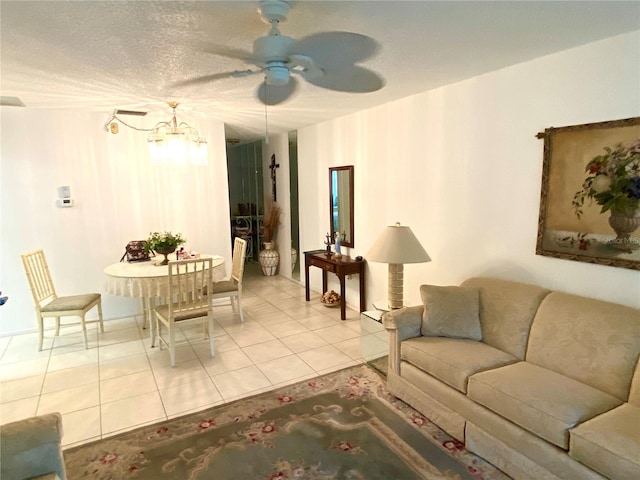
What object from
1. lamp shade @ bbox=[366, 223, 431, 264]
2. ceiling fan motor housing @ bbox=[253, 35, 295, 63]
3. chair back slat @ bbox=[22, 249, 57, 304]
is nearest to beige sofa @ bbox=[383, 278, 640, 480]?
lamp shade @ bbox=[366, 223, 431, 264]

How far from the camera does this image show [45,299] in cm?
383

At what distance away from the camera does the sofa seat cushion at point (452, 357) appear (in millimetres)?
2285

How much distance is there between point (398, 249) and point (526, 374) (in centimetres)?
125

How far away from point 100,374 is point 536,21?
3.95 metres

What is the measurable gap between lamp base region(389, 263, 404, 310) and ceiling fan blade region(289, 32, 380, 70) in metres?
1.57

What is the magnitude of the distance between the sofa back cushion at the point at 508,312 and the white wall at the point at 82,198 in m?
3.69

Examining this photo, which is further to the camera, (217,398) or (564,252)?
(217,398)

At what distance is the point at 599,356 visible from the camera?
2.07 m

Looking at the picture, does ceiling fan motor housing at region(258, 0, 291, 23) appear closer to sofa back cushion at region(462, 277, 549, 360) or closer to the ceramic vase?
sofa back cushion at region(462, 277, 549, 360)

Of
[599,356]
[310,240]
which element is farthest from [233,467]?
[310,240]

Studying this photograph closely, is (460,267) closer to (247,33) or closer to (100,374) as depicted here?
(247,33)

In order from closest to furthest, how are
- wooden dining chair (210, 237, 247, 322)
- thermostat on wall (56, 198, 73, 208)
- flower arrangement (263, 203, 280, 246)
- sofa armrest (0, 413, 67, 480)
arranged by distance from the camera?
sofa armrest (0, 413, 67, 480) → thermostat on wall (56, 198, 73, 208) → wooden dining chair (210, 237, 247, 322) → flower arrangement (263, 203, 280, 246)

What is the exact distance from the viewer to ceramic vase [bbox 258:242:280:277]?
669 cm

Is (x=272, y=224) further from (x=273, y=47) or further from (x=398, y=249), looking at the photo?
(x=273, y=47)
